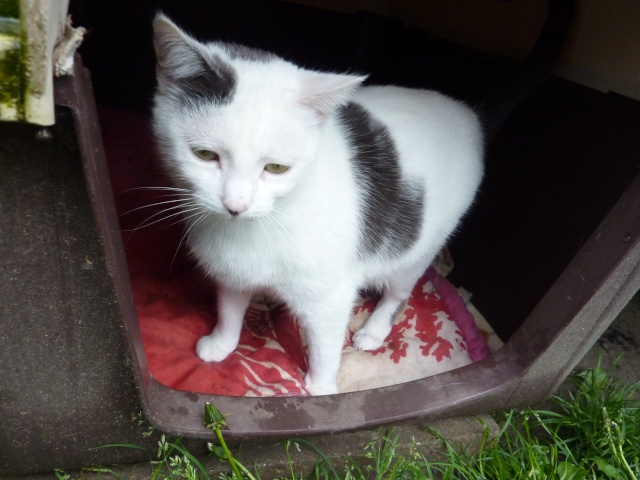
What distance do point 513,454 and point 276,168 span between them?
1.00 meters

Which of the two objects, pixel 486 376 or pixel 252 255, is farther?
pixel 486 376

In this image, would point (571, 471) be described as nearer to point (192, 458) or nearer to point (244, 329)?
point (192, 458)

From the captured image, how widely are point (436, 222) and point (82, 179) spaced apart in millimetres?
1128

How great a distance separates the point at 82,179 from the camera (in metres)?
1.00

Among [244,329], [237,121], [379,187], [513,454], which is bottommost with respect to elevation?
[244,329]

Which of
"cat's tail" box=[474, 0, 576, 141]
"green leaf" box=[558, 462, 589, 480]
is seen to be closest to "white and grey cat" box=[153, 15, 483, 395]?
"cat's tail" box=[474, 0, 576, 141]

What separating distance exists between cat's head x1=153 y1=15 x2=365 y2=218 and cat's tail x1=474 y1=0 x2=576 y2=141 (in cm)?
96

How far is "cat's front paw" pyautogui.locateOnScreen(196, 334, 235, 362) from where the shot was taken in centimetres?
182

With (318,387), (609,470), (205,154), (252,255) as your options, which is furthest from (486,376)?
(205,154)

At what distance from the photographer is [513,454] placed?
5.10 ft

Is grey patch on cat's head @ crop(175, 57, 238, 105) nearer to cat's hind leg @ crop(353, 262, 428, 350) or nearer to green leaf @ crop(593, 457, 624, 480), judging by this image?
cat's hind leg @ crop(353, 262, 428, 350)

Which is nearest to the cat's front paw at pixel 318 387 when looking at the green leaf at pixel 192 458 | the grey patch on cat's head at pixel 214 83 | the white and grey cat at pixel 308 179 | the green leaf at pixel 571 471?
the white and grey cat at pixel 308 179

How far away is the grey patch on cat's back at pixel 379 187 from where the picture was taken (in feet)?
5.04

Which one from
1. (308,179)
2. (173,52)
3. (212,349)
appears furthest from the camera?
(212,349)
